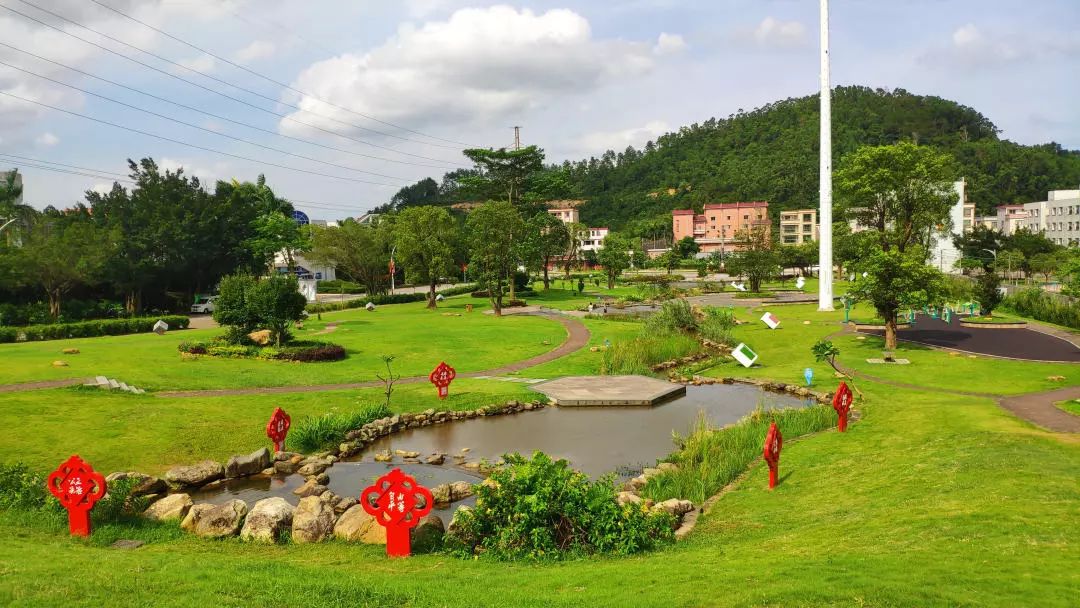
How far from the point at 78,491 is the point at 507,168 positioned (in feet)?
242

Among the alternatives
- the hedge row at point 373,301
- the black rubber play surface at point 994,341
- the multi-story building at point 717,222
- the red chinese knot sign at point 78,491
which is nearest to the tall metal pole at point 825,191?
the black rubber play surface at point 994,341

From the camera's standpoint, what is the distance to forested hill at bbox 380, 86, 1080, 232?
492ft

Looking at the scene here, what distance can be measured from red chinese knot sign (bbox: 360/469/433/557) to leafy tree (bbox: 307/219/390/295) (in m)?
62.4

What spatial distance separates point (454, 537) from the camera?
39.3 ft

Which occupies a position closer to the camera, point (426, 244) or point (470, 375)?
point (470, 375)

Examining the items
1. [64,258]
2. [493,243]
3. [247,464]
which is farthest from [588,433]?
[64,258]

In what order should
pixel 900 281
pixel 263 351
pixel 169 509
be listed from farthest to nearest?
pixel 263 351 < pixel 900 281 < pixel 169 509

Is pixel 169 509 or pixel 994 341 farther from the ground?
pixel 994 341

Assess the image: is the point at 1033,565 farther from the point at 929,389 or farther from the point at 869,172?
the point at 869,172

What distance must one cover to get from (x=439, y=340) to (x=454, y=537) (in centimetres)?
2648

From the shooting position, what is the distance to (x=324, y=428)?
20047mm

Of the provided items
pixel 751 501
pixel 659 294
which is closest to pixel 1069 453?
pixel 751 501

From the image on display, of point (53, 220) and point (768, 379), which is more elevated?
point (53, 220)

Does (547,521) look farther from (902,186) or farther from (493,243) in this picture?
(493,243)
